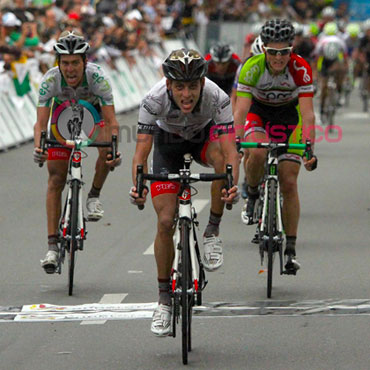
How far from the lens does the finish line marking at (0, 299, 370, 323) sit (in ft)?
27.6

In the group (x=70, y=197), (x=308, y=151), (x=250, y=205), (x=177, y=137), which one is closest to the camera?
(x=177, y=137)

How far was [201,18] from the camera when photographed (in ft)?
133

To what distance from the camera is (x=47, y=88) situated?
9.70 meters

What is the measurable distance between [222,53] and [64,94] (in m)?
5.02

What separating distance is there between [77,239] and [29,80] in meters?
12.9

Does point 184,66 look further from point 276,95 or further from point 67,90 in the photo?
point 276,95

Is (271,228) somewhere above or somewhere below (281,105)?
below

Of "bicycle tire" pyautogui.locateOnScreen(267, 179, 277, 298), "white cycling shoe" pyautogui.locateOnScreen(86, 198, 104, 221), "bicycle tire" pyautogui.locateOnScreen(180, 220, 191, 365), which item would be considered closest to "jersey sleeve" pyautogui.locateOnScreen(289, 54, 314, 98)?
"bicycle tire" pyautogui.locateOnScreen(267, 179, 277, 298)

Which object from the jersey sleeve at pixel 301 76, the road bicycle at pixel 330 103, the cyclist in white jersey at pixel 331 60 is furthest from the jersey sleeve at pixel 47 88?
the cyclist in white jersey at pixel 331 60

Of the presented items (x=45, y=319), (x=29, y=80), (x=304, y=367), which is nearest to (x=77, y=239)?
(x=45, y=319)

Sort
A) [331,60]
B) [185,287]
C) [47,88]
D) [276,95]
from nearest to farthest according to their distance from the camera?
[185,287], [47,88], [276,95], [331,60]

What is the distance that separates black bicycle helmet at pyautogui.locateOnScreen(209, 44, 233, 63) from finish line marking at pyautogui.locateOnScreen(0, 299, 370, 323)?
20.4 feet

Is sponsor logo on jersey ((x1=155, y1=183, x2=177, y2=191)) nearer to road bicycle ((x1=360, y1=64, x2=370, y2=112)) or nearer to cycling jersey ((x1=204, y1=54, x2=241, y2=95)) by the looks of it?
cycling jersey ((x1=204, y1=54, x2=241, y2=95))

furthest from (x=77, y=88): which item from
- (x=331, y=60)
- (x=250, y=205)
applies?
(x=331, y=60)
